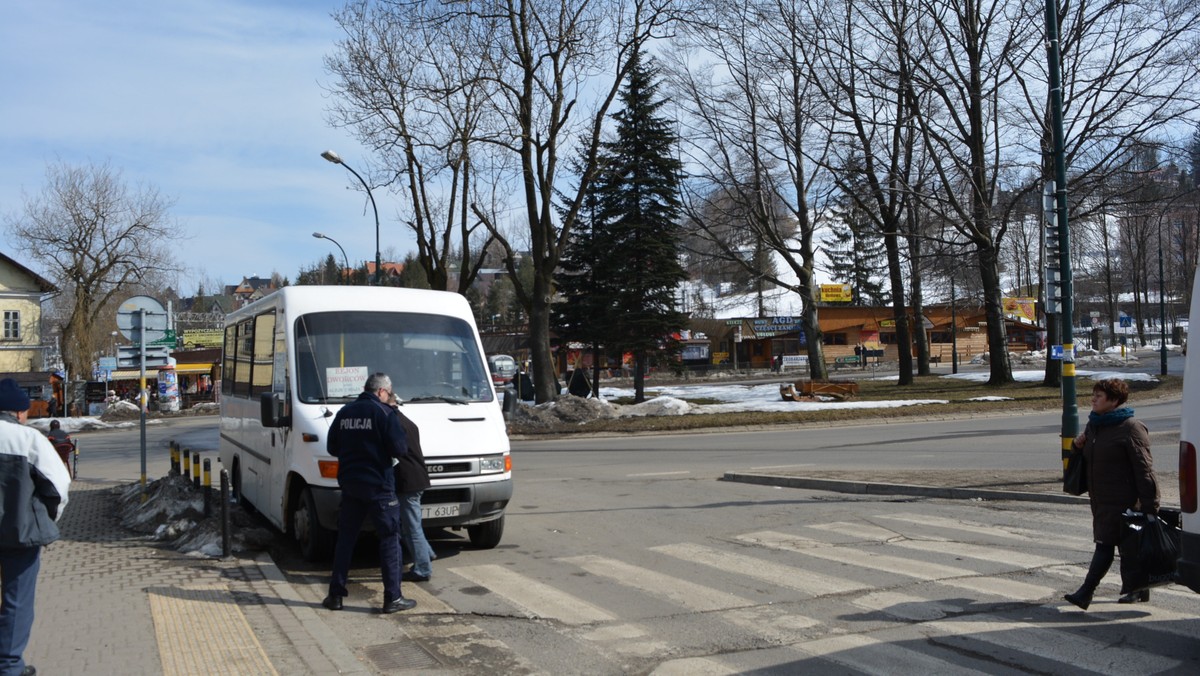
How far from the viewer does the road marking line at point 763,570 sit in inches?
298

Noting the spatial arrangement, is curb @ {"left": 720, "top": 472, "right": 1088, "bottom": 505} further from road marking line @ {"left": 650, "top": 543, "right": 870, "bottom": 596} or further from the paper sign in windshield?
the paper sign in windshield

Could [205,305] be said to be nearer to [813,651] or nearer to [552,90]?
[552,90]

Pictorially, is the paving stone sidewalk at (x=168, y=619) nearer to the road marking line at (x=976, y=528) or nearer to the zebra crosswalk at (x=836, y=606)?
the zebra crosswalk at (x=836, y=606)

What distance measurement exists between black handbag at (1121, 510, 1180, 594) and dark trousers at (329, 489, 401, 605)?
5123mm

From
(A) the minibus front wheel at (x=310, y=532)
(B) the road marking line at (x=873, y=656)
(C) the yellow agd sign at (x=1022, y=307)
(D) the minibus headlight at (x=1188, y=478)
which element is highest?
(C) the yellow agd sign at (x=1022, y=307)

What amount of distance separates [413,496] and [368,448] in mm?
1012

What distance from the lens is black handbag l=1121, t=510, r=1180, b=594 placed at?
19.6ft

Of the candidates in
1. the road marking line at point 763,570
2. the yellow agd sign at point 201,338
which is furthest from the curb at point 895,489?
the yellow agd sign at point 201,338

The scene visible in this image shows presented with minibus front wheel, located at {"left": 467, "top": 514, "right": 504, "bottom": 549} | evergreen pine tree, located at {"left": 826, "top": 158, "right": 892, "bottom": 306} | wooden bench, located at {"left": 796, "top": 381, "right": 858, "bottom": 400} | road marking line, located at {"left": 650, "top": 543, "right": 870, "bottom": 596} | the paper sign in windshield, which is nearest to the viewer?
road marking line, located at {"left": 650, "top": 543, "right": 870, "bottom": 596}

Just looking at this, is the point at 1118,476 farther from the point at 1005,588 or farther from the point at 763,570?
the point at 763,570

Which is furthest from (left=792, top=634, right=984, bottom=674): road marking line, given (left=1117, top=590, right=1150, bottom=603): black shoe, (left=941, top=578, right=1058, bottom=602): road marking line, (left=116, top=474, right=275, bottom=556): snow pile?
(left=116, top=474, right=275, bottom=556): snow pile

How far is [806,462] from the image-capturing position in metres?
16.9

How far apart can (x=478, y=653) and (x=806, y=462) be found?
11.7 meters

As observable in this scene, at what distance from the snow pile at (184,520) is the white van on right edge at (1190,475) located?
8.18 meters
